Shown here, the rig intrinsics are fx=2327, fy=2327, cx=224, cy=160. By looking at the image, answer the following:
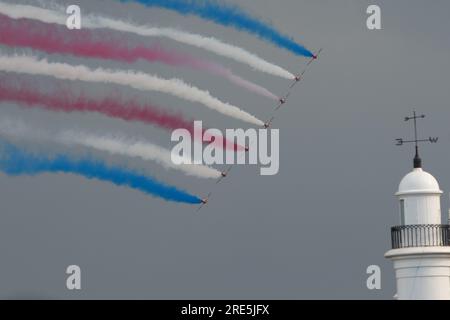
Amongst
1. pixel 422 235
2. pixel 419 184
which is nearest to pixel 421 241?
pixel 422 235

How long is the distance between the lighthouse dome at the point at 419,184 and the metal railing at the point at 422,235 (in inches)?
66.9

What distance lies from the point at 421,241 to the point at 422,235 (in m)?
0.43

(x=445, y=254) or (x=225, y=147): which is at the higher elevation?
(x=225, y=147)

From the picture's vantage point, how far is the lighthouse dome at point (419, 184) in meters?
110

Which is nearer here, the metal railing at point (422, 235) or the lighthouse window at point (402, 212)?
the metal railing at point (422, 235)

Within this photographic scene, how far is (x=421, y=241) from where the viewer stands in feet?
365

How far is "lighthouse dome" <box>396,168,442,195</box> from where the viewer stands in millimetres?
110250

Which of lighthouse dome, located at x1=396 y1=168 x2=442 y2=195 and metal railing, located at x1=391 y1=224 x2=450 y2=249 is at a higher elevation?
lighthouse dome, located at x1=396 y1=168 x2=442 y2=195

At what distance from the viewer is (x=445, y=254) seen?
364 feet

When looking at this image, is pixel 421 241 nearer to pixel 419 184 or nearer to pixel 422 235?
pixel 422 235
